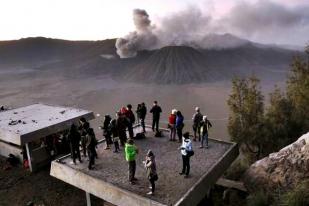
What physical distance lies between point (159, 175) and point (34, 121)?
9470mm

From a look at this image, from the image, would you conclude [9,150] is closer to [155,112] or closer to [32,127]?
[32,127]

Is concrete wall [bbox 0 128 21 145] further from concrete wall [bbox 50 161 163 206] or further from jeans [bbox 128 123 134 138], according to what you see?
jeans [bbox 128 123 134 138]

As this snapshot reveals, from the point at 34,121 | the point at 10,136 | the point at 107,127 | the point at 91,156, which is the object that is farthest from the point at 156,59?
the point at 91,156

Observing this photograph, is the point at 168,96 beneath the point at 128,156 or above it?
beneath

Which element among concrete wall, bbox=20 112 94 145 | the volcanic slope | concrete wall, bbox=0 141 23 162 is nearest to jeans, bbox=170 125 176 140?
concrete wall, bbox=20 112 94 145

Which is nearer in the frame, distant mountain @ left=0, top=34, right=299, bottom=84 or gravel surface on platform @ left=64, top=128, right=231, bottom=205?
gravel surface on platform @ left=64, top=128, right=231, bottom=205

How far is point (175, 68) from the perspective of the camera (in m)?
104

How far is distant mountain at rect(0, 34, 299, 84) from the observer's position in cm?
10469

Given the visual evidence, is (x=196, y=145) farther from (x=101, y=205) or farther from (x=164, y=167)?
(x=101, y=205)

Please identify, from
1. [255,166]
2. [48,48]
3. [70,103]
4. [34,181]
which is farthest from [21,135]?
[48,48]

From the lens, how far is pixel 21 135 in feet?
48.4

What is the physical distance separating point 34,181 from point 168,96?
73.6m

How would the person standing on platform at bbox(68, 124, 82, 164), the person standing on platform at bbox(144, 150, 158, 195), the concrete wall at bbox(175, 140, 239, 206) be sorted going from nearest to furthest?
the person standing on platform at bbox(144, 150, 158, 195), the concrete wall at bbox(175, 140, 239, 206), the person standing on platform at bbox(68, 124, 82, 164)

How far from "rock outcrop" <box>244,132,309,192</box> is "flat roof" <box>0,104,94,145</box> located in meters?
10.0
